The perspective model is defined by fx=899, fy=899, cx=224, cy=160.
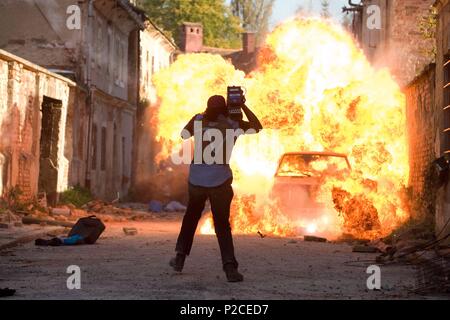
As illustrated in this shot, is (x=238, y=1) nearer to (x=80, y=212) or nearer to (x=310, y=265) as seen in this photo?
(x=80, y=212)

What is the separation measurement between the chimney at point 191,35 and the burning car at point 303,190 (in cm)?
4696

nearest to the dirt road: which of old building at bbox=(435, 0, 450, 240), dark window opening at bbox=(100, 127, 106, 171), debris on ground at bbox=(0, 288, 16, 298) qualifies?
debris on ground at bbox=(0, 288, 16, 298)

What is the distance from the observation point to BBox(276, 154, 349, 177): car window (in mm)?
19016

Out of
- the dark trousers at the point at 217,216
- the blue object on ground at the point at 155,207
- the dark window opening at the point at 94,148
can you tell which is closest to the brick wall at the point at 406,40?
the blue object on ground at the point at 155,207

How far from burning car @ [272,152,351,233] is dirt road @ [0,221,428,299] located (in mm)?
1692

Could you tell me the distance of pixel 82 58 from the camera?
101 ft

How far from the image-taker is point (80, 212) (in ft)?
84.1

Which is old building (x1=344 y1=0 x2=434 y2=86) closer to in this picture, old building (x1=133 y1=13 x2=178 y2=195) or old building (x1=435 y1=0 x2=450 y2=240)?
old building (x1=133 y1=13 x2=178 y2=195)

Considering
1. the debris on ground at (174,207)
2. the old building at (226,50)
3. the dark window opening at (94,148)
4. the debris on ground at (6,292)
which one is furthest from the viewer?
the old building at (226,50)

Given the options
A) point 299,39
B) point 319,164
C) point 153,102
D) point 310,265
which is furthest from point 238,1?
point 310,265

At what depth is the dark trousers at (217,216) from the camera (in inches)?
392

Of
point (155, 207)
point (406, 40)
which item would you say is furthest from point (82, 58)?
point (406, 40)

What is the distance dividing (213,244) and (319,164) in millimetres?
4625

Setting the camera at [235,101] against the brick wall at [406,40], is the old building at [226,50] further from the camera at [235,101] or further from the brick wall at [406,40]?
the camera at [235,101]
